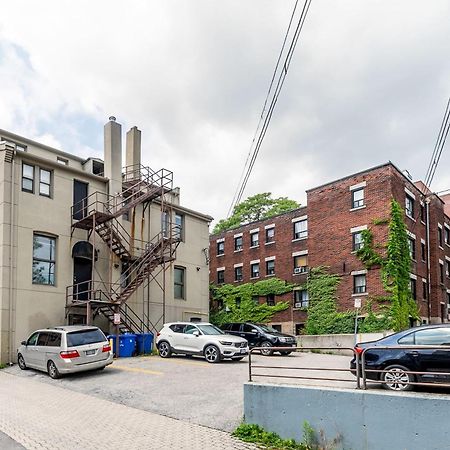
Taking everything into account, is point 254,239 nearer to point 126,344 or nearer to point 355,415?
point 126,344

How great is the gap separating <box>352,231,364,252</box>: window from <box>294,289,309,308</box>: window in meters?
5.57

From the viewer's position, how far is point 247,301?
37094 mm

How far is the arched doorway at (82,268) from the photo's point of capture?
2136 cm

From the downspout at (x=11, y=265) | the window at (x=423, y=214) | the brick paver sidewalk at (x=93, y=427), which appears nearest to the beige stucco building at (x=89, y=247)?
the downspout at (x=11, y=265)

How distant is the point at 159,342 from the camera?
64.5ft

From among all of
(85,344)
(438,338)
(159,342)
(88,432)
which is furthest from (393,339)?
(159,342)

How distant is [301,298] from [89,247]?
56.5 ft

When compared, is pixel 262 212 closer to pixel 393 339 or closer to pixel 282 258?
pixel 282 258

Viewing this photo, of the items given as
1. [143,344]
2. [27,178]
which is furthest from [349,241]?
[27,178]

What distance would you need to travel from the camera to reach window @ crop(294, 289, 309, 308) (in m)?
33.2

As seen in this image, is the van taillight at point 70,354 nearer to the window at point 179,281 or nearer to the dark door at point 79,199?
the dark door at point 79,199

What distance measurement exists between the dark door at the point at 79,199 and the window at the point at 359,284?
54.0 ft

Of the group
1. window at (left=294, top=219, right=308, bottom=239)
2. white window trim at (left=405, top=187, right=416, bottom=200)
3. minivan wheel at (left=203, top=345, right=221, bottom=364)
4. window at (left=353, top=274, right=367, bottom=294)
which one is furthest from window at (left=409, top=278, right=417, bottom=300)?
minivan wheel at (left=203, top=345, right=221, bottom=364)

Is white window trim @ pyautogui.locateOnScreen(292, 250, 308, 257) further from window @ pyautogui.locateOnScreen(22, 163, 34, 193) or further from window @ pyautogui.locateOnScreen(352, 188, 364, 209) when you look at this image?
window @ pyautogui.locateOnScreen(22, 163, 34, 193)
